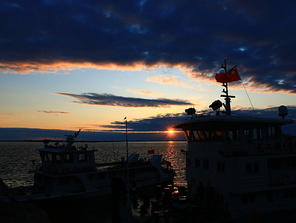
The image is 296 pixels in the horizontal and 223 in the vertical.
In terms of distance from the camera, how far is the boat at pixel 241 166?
20.8 meters

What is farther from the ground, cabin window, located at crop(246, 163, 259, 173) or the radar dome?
the radar dome

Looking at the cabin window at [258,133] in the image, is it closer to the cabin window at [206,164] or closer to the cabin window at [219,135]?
the cabin window at [219,135]

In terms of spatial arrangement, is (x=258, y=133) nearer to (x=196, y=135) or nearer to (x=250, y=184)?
(x=250, y=184)

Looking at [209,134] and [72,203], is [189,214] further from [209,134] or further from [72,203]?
[72,203]

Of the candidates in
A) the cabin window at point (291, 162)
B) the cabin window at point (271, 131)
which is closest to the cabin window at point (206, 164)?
the cabin window at point (271, 131)

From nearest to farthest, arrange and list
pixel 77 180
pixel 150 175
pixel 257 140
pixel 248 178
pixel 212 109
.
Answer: pixel 248 178
pixel 257 140
pixel 212 109
pixel 77 180
pixel 150 175

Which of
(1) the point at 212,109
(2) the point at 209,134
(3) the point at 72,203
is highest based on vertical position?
(1) the point at 212,109

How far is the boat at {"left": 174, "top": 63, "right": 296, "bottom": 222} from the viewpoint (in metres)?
20.8

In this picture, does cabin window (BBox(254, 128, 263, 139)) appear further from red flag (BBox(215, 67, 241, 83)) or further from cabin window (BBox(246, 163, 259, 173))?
red flag (BBox(215, 67, 241, 83))

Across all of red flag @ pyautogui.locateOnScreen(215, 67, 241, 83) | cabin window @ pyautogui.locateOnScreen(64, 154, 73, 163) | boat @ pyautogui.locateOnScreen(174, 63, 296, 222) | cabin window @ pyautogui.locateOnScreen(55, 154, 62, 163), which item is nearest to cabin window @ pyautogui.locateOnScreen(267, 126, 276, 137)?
boat @ pyautogui.locateOnScreen(174, 63, 296, 222)

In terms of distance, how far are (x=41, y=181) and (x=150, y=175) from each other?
19.2m

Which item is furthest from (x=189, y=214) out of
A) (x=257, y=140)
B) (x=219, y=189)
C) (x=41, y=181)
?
(x=41, y=181)

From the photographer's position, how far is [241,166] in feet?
68.1

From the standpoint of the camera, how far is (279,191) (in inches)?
886
